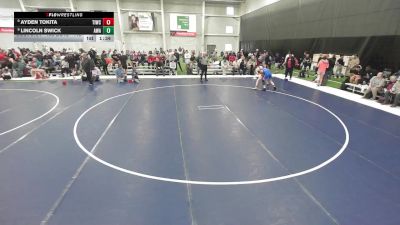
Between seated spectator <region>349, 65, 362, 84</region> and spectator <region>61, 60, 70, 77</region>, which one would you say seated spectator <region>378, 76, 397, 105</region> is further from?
spectator <region>61, 60, 70, 77</region>

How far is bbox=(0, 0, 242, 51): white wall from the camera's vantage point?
28891 mm

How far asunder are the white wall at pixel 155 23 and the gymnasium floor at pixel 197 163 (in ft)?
71.4

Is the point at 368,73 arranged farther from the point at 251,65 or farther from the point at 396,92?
the point at 251,65

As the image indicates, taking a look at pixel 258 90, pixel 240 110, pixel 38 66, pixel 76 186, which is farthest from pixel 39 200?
pixel 38 66

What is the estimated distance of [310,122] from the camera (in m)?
8.56

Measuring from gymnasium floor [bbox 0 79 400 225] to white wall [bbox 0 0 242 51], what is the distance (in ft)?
71.4

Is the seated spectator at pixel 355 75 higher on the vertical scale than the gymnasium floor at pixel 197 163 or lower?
higher

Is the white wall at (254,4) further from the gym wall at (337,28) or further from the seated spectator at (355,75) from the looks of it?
the seated spectator at (355,75)

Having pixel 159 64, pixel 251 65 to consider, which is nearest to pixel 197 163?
pixel 159 64

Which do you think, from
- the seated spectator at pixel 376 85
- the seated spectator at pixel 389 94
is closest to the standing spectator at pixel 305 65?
the seated spectator at pixel 376 85

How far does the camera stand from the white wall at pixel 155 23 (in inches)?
1137

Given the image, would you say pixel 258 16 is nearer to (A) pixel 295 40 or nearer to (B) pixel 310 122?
(A) pixel 295 40

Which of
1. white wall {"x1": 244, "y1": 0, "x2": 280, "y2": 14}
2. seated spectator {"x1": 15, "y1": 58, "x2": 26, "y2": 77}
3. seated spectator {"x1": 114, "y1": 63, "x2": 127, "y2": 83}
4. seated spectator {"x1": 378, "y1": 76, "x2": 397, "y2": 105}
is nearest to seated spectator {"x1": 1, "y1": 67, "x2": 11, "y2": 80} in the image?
seated spectator {"x1": 15, "y1": 58, "x2": 26, "y2": 77}

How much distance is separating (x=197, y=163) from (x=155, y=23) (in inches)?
1103
